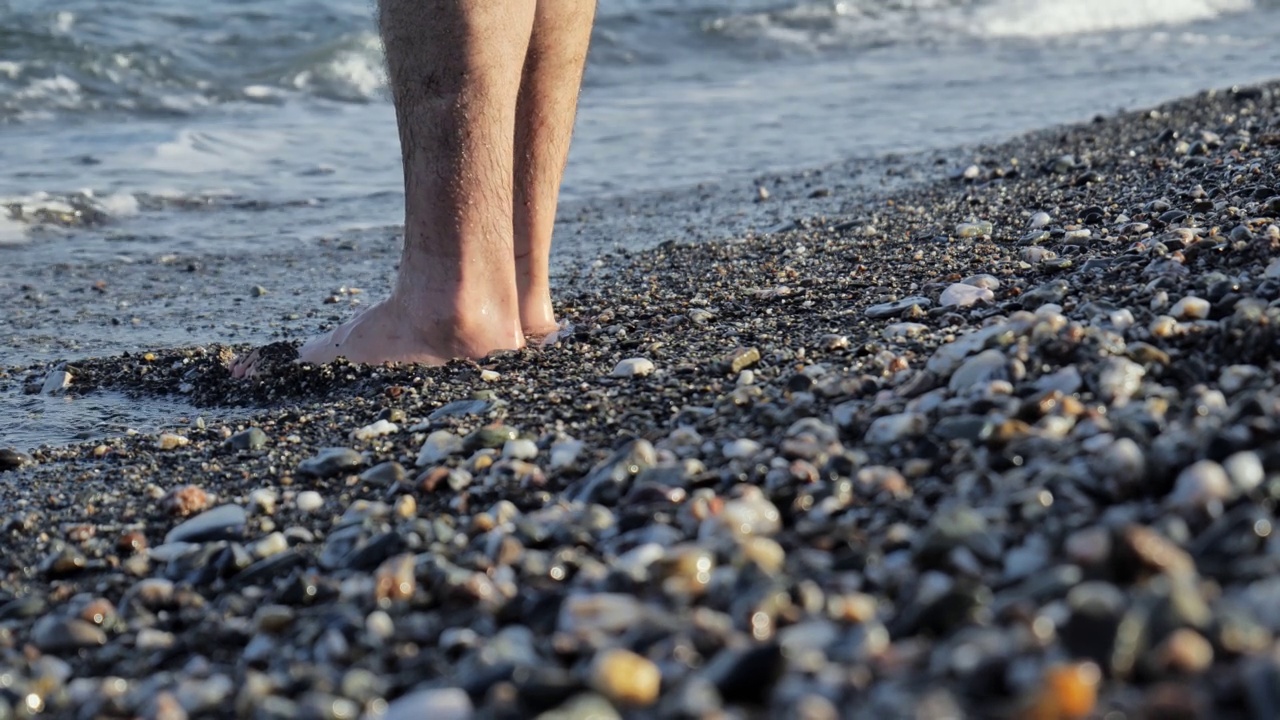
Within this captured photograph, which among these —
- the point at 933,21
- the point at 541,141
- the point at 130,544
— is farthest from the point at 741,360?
the point at 933,21

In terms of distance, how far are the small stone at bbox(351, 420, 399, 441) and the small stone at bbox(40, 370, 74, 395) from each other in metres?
1.16

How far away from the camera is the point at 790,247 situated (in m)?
3.86

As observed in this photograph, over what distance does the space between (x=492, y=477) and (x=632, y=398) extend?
0.40 metres

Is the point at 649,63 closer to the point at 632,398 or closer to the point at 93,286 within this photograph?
the point at 93,286

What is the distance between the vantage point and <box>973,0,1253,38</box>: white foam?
1148 cm

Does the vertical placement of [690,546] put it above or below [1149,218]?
below

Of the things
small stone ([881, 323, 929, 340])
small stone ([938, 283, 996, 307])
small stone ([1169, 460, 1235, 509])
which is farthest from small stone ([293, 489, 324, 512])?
small stone ([938, 283, 996, 307])

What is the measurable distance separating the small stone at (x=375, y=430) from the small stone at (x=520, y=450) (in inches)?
14.7

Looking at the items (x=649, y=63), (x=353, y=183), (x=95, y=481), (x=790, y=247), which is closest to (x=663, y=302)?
(x=790, y=247)

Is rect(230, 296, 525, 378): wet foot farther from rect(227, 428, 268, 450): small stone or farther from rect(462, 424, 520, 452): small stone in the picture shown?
rect(462, 424, 520, 452): small stone

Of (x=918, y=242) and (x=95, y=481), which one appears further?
(x=918, y=242)

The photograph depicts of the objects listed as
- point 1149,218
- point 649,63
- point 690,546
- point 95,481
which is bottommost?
point 95,481

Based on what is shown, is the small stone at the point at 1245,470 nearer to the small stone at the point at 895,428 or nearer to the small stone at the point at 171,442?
the small stone at the point at 895,428

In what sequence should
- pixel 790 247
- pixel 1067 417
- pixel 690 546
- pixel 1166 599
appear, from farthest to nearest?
pixel 790 247 → pixel 1067 417 → pixel 690 546 → pixel 1166 599
